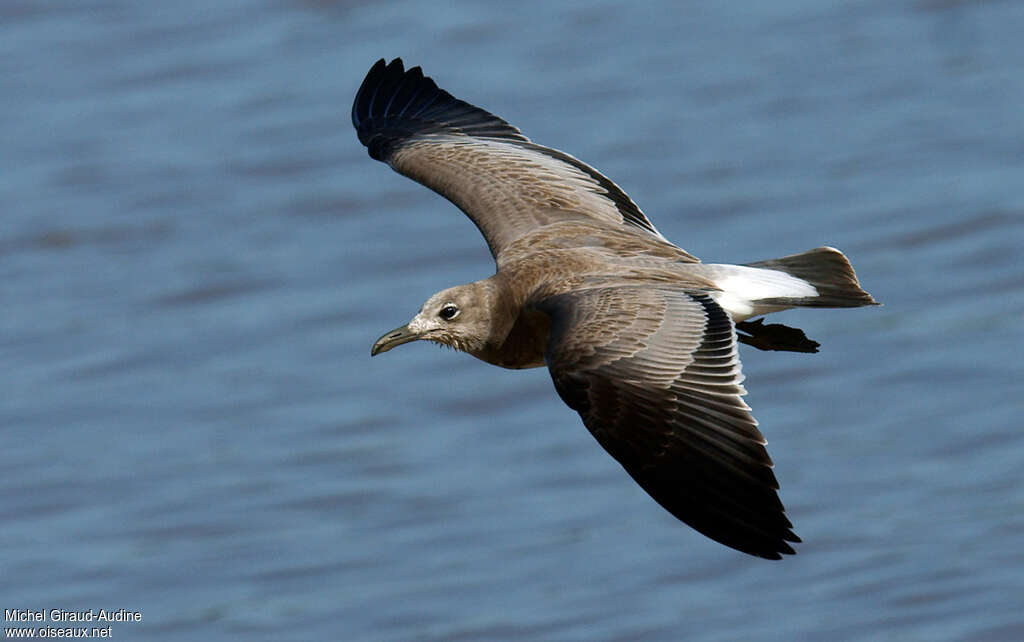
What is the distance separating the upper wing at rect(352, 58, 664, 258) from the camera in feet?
36.6

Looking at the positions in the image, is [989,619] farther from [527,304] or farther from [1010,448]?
[527,304]

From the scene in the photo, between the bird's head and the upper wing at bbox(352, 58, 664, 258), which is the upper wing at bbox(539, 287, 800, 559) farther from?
the upper wing at bbox(352, 58, 664, 258)

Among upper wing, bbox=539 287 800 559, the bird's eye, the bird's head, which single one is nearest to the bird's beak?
the bird's head

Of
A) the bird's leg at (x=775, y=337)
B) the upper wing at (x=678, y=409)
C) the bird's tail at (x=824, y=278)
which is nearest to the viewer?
the upper wing at (x=678, y=409)

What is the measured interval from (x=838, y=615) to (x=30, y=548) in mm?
4459

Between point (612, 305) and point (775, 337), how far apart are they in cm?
129

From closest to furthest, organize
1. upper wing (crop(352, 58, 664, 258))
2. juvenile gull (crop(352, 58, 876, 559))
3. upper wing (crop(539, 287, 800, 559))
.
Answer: upper wing (crop(539, 287, 800, 559)) < juvenile gull (crop(352, 58, 876, 559)) < upper wing (crop(352, 58, 664, 258))

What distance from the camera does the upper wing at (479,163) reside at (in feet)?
36.6

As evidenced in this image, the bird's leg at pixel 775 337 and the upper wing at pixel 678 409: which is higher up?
the bird's leg at pixel 775 337

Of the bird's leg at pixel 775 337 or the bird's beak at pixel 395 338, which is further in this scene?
the bird's leg at pixel 775 337

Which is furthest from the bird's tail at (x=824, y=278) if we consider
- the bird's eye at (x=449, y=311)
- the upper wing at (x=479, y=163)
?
the bird's eye at (x=449, y=311)

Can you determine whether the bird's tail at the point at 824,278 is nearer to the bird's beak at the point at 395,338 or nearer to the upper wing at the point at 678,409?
the upper wing at the point at 678,409

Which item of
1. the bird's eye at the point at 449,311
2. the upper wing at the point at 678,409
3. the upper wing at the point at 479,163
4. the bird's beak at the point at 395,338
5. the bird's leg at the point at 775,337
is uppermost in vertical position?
the upper wing at the point at 479,163

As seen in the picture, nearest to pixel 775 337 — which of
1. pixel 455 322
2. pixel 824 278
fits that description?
pixel 824 278
